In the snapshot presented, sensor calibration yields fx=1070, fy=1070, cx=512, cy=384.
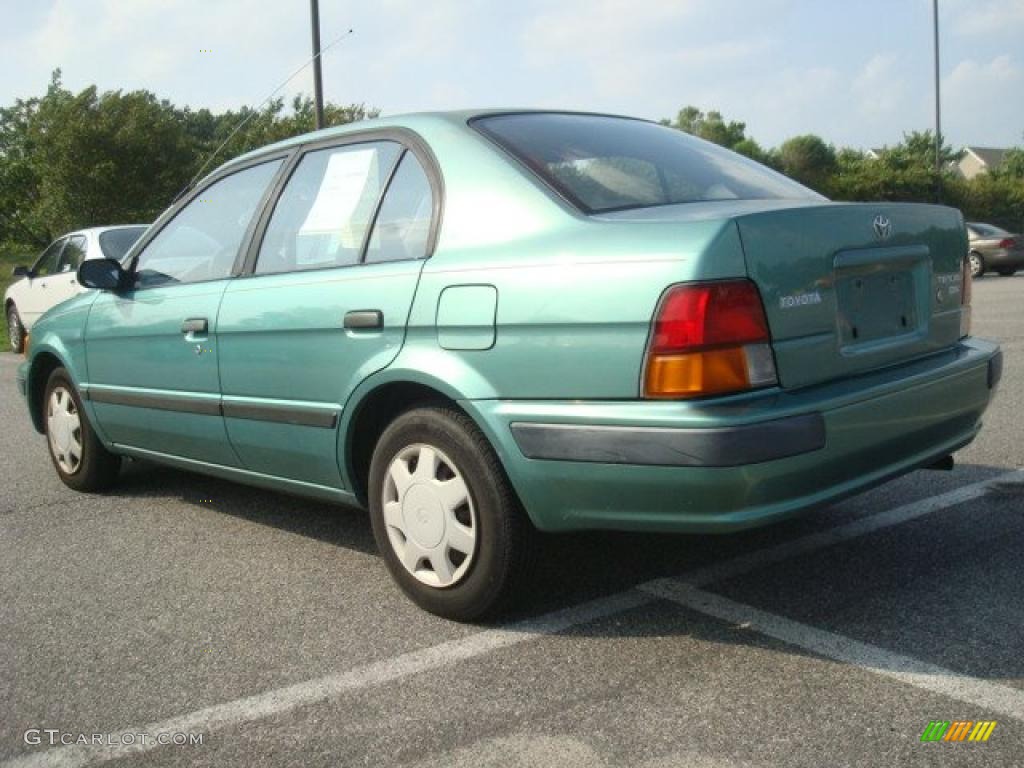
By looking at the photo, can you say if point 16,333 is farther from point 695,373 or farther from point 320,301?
point 695,373

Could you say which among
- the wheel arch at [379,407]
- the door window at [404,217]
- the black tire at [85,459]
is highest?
the door window at [404,217]

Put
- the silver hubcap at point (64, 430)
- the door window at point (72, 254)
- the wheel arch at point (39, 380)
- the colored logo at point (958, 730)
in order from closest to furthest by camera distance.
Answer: the colored logo at point (958, 730)
the silver hubcap at point (64, 430)
the wheel arch at point (39, 380)
the door window at point (72, 254)

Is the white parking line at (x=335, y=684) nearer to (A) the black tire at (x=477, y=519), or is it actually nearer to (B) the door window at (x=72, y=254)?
(A) the black tire at (x=477, y=519)

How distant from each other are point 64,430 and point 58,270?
8512 mm

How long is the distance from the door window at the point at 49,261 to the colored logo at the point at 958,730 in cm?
1229

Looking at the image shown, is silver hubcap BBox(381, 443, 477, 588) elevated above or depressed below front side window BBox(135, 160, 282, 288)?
below

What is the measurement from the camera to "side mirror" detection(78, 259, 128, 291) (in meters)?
4.58

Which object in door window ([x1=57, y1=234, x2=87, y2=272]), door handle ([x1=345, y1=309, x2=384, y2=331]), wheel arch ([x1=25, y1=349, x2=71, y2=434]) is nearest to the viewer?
door handle ([x1=345, y1=309, x2=384, y2=331])

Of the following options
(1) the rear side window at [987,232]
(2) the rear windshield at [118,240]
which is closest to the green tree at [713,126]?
(1) the rear side window at [987,232]

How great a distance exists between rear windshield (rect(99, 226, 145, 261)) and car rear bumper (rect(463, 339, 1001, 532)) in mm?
9652

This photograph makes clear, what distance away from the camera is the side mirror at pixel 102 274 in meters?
4.58

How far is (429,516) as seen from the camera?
10.7 feet

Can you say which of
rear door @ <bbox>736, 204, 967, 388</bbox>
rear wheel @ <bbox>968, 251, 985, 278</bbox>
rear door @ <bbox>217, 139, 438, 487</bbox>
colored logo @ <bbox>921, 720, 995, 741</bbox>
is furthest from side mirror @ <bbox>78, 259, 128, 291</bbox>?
rear wheel @ <bbox>968, 251, 985, 278</bbox>

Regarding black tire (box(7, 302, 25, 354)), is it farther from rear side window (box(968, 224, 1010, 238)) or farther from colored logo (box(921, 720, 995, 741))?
rear side window (box(968, 224, 1010, 238))
